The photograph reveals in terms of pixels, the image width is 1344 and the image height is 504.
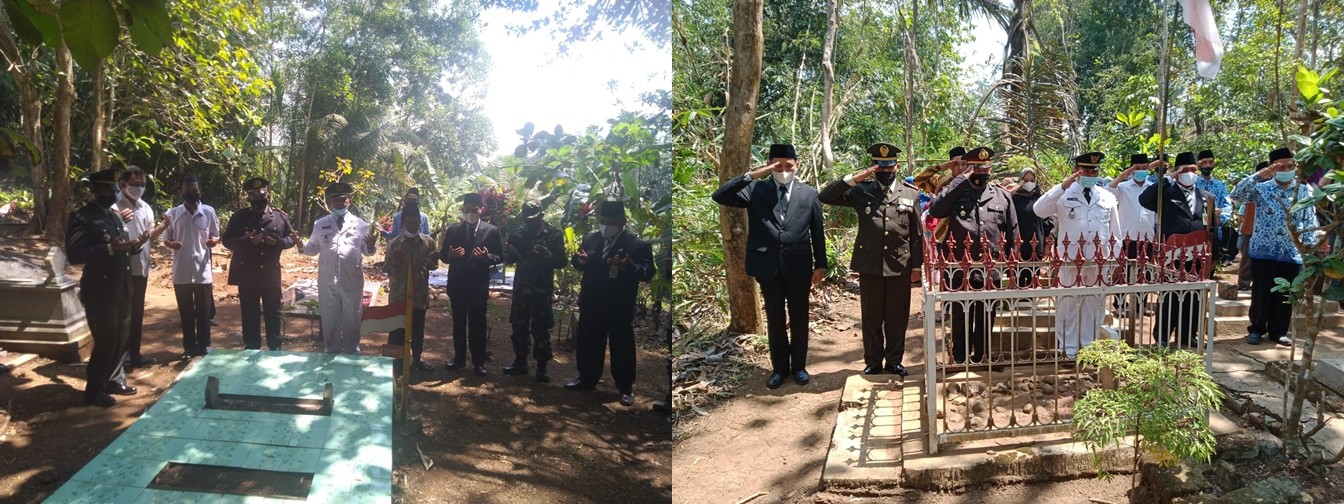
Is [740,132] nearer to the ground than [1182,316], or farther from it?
farther from it

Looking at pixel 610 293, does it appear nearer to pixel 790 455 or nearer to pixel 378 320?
pixel 378 320

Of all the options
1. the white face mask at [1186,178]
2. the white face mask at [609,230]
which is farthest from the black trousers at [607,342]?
the white face mask at [1186,178]

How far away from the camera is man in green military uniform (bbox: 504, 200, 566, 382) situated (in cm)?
313

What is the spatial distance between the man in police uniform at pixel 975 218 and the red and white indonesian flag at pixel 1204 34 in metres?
1.20

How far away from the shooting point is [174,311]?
2654 millimetres

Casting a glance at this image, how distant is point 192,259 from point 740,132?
3.45 m

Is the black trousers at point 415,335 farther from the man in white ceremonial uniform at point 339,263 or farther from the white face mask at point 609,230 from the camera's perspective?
the white face mask at point 609,230

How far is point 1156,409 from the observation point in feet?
10.1

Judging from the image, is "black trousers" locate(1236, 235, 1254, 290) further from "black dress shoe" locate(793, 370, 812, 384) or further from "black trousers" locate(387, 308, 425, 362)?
"black trousers" locate(387, 308, 425, 362)

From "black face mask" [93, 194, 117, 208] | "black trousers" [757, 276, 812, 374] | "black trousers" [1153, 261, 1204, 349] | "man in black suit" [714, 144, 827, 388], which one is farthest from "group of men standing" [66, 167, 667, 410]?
"black trousers" [1153, 261, 1204, 349]

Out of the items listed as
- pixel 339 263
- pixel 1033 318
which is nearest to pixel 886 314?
pixel 1033 318

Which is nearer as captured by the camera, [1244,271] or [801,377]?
[801,377]

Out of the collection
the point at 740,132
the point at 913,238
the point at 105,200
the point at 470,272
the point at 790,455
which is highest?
the point at 740,132

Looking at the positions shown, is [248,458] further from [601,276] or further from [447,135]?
[601,276]
